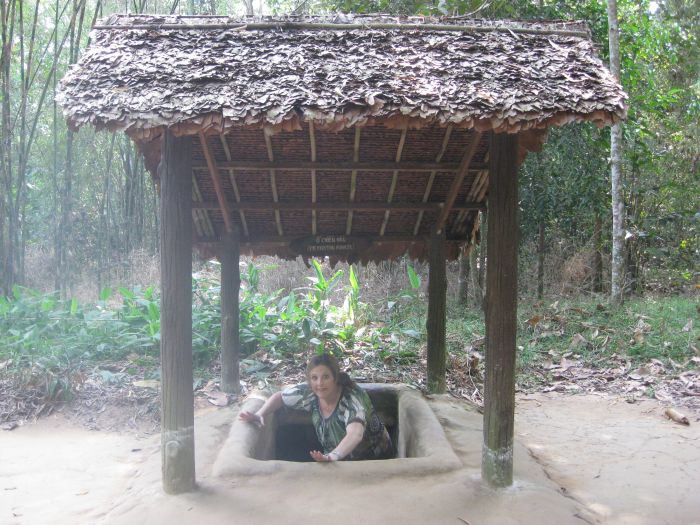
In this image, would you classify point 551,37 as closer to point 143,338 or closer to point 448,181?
point 448,181

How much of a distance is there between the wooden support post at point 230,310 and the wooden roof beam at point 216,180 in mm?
230

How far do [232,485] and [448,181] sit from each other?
2894 mm

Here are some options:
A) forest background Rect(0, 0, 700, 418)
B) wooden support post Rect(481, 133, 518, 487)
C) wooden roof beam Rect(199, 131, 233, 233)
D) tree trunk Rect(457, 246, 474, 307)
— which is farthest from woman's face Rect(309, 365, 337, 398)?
tree trunk Rect(457, 246, 474, 307)

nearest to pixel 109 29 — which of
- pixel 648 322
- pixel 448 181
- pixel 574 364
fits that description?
pixel 448 181

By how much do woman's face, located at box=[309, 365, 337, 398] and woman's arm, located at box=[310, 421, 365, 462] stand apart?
31 cm

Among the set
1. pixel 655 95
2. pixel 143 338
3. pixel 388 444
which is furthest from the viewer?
pixel 655 95

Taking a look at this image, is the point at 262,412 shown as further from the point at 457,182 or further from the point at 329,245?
the point at 457,182

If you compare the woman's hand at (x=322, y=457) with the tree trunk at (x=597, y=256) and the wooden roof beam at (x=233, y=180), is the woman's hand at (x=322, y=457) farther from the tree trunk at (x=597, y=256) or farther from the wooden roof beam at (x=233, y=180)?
the tree trunk at (x=597, y=256)

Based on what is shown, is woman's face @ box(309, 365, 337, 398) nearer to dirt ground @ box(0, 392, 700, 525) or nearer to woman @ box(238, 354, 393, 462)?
woman @ box(238, 354, 393, 462)

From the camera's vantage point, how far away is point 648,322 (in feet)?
25.5

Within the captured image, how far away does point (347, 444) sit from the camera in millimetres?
3879

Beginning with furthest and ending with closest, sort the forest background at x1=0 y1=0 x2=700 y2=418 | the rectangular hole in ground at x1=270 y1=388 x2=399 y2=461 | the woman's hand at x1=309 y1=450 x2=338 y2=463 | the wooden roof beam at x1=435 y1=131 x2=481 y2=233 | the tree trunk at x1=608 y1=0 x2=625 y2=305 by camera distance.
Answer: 1. the tree trunk at x1=608 y1=0 x2=625 y2=305
2. the forest background at x1=0 y1=0 x2=700 y2=418
3. the rectangular hole in ground at x1=270 y1=388 x2=399 y2=461
4. the wooden roof beam at x1=435 y1=131 x2=481 y2=233
5. the woman's hand at x1=309 y1=450 x2=338 y2=463

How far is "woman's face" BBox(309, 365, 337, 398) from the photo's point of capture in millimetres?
4180

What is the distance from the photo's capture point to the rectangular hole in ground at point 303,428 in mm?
5316
